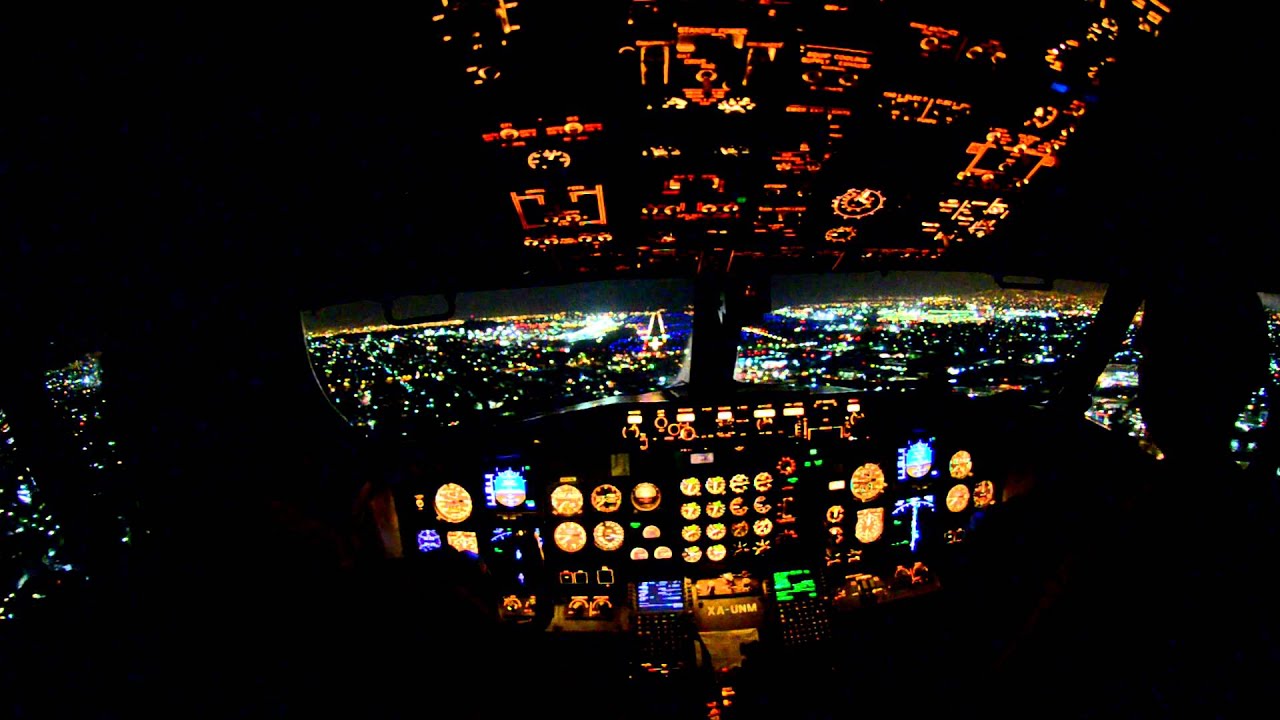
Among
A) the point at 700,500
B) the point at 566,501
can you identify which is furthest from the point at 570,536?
the point at 700,500

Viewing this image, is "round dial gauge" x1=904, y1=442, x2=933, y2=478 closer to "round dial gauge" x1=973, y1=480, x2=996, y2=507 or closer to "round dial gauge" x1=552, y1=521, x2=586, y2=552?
"round dial gauge" x1=973, y1=480, x2=996, y2=507

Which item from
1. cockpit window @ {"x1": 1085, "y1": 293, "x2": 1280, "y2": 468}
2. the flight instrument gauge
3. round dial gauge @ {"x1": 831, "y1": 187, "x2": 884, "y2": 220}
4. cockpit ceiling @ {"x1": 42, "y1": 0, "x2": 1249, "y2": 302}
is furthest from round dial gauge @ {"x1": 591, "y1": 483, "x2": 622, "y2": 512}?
cockpit window @ {"x1": 1085, "y1": 293, "x2": 1280, "y2": 468}

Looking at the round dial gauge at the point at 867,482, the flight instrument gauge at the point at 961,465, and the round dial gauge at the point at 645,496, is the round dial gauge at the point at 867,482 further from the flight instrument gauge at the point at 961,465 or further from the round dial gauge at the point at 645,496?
the round dial gauge at the point at 645,496

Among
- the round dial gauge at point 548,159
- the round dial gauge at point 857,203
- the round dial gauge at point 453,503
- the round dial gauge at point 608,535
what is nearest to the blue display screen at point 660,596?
the round dial gauge at point 608,535

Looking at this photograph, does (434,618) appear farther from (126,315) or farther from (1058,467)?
(1058,467)

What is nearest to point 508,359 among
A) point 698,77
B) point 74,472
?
point 74,472

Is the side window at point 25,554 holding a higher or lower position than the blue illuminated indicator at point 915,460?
lower
